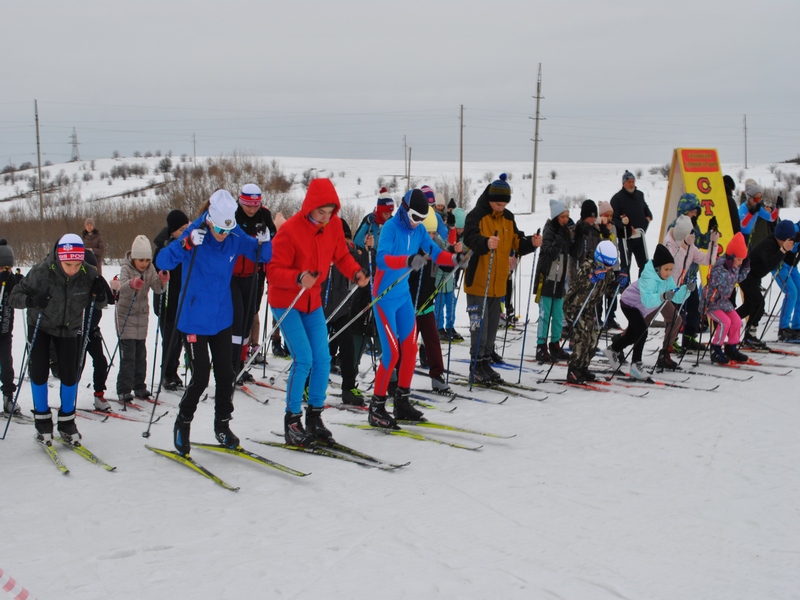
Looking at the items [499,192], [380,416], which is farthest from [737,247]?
[380,416]

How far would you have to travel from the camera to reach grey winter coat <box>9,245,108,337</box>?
5.48m

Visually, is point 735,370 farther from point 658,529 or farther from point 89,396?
point 89,396

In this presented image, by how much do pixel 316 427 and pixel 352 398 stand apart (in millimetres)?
1536

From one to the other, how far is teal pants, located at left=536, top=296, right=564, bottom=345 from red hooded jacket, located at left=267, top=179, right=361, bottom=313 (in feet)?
13.7

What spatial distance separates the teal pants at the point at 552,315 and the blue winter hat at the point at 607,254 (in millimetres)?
1336

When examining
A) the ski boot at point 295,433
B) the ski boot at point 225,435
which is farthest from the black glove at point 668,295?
the ski boot at point 225,435

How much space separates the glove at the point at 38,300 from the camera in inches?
214

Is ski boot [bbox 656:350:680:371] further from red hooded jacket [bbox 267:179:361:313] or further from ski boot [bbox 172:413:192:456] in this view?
ski boot [bbox 172:413:192:456]

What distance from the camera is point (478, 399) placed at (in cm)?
702

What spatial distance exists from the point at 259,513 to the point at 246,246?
190cm

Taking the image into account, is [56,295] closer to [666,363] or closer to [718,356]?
[666,363]

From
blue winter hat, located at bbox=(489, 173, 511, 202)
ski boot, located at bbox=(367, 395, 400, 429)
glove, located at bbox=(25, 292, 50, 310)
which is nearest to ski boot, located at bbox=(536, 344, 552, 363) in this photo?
blue winter hat, located at bbox=(489, 173, 511, 202)

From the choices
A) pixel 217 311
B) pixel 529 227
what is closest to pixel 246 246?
pixel 217 311

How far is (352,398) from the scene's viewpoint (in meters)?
6.89
